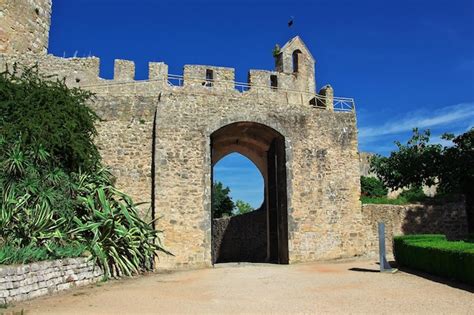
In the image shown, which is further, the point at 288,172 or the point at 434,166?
the point at 434,166

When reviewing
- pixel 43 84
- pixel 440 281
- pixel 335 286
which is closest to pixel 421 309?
pixel 335 286

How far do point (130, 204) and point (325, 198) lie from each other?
670 centimetres

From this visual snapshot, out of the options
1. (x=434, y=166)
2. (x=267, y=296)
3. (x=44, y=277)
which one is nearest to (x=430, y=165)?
(x=434, y=166)

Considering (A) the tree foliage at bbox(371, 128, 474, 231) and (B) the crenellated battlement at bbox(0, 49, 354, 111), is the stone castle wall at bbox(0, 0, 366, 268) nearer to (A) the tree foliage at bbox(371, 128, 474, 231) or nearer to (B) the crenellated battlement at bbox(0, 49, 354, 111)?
(B) the crenellated battlement at bbox(0, 49, 354, 111)

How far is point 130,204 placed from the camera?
467 inches

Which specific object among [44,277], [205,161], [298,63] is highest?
[298,63]

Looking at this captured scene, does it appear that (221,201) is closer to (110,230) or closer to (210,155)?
(210,155)

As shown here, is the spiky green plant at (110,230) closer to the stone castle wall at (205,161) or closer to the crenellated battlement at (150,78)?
the stone castle wall at (205,161)

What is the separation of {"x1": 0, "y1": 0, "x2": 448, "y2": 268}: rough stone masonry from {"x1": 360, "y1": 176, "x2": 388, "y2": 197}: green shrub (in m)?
7.73

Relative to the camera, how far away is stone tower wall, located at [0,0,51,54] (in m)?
16.6

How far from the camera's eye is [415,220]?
15.8 m

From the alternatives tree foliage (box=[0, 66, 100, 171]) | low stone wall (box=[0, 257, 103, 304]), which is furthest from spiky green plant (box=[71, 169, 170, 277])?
tree foliage (box=[0, 66, 100, 171])

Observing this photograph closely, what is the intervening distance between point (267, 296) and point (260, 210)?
13150mm

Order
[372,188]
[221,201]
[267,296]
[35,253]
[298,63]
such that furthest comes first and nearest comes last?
[221,201], [298,63], [372,188], [35,253], [267,296]
